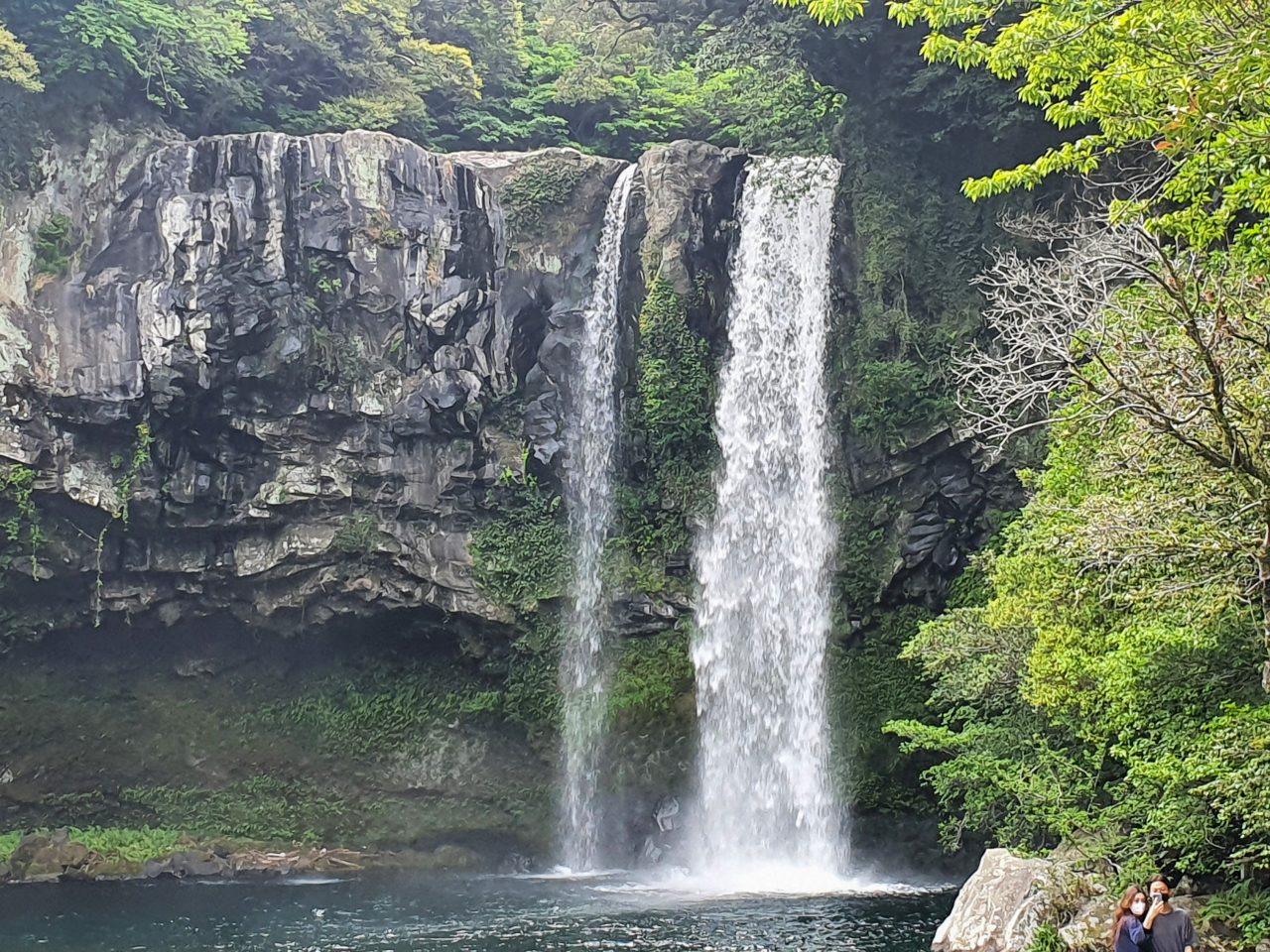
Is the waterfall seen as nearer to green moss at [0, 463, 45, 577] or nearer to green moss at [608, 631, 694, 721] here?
green moss at [608, 631, 694, 721]

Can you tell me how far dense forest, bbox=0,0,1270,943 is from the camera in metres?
7.26

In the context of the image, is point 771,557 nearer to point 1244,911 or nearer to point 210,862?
point 210,862

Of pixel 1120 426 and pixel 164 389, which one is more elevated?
pixel 164 389

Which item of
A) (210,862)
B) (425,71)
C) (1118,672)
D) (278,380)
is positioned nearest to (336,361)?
(278,380)

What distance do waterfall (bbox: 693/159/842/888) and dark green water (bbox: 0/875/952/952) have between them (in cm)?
208

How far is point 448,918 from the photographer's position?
14.0 meters

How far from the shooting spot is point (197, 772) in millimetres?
19703

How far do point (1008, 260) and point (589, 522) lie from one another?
804 cm

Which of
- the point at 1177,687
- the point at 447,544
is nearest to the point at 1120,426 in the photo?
the point at 1177,687

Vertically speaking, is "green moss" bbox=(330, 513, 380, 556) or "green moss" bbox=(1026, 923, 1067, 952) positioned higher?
"green moss" bbox=(330, 513, 380, 556)

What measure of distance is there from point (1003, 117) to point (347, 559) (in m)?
12.2

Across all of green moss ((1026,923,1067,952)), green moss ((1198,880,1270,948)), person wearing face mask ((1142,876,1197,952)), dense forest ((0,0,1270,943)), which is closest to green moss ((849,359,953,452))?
dense forest ((0,0,1270,943))

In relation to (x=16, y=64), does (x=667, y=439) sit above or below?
below

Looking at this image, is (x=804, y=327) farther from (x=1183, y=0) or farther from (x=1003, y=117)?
(x=1183, y=0)
